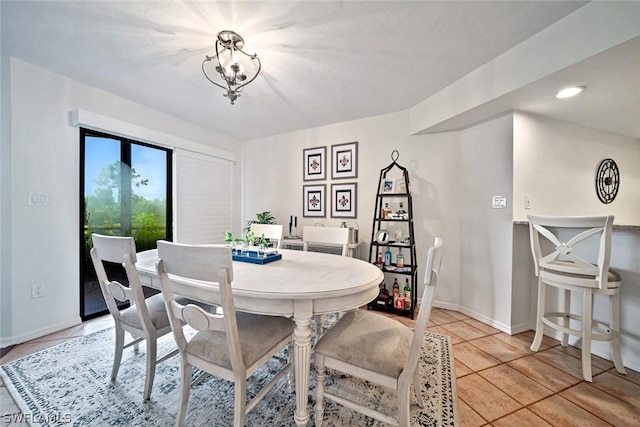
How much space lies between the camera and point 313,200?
365 centimetres

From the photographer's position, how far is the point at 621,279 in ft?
5.99

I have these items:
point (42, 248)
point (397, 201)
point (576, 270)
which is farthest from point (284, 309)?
point (42, 248)

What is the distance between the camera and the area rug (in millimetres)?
1334

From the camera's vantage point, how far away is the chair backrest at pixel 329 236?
2.28m

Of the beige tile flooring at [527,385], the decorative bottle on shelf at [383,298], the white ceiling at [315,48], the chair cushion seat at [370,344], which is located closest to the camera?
the chair cushion seat at [370,344]

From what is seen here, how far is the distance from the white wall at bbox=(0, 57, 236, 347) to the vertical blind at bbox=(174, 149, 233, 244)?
102cm

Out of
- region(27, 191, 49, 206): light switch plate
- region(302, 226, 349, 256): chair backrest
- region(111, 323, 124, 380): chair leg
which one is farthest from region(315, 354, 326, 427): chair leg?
region(27, 191, 49, 206): light switch plate

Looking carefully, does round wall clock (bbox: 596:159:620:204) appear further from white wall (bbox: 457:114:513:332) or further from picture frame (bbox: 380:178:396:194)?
picture frame (bbox: 380:178:396:194)

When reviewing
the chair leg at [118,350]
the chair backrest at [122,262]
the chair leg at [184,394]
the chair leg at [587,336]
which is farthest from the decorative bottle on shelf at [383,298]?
the chair leg at [118,350]

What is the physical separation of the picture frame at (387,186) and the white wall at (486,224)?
76 centimetres

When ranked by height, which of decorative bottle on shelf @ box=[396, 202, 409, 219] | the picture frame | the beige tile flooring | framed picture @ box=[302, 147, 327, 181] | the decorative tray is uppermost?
framed picture @ box=[302, 147, 327, 181]

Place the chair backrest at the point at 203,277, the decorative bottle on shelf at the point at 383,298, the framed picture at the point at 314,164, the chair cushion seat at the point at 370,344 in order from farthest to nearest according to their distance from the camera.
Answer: the framed picture at the point at 314,164 < the decorative bottle on shelf at the point at 383,298 < the chair cushion seat at the point at 370,344 < the chair backrest at the point at 203,277

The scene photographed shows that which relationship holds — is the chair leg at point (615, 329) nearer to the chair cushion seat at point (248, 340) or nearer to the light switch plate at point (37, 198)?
the chair cushion seat at point (248, 340)

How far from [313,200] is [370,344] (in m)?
2.59
